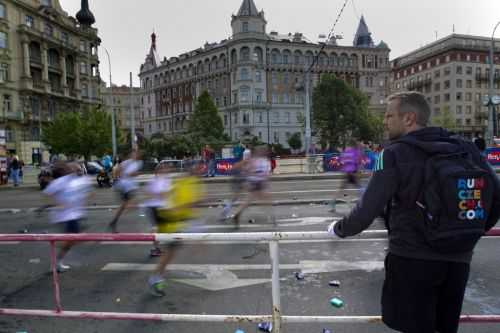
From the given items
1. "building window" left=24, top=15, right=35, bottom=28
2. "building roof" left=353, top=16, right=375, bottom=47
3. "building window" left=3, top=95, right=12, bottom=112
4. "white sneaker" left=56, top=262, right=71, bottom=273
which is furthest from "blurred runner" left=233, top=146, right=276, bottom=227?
"building roof" left=353, top=16, right=375, bottom=47

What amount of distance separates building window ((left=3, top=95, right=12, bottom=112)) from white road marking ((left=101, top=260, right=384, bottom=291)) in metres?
52.0

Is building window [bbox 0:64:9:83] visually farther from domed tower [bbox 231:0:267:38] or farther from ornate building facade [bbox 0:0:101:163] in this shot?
domed tower [bbox 231:0:267:38]

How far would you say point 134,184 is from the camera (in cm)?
862

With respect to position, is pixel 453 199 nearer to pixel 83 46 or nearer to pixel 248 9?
pixel 83 46

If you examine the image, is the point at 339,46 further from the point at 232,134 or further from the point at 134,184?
the point at 134,184

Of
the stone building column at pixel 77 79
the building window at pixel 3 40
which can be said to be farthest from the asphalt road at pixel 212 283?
the stone building column at pixel 77 79

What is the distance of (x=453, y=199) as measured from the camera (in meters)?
1.83

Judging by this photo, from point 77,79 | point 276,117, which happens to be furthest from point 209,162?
point 276,117

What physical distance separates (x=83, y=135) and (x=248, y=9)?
5503 centimetres

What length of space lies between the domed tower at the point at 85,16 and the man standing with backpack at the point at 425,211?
255 feet

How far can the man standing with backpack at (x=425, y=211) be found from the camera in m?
1.86

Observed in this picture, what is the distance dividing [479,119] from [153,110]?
8006cm

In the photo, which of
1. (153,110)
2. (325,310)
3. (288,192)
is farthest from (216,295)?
→ (153,110)

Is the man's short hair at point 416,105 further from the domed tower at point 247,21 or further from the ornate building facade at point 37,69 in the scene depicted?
the domed tower at point 247,21
